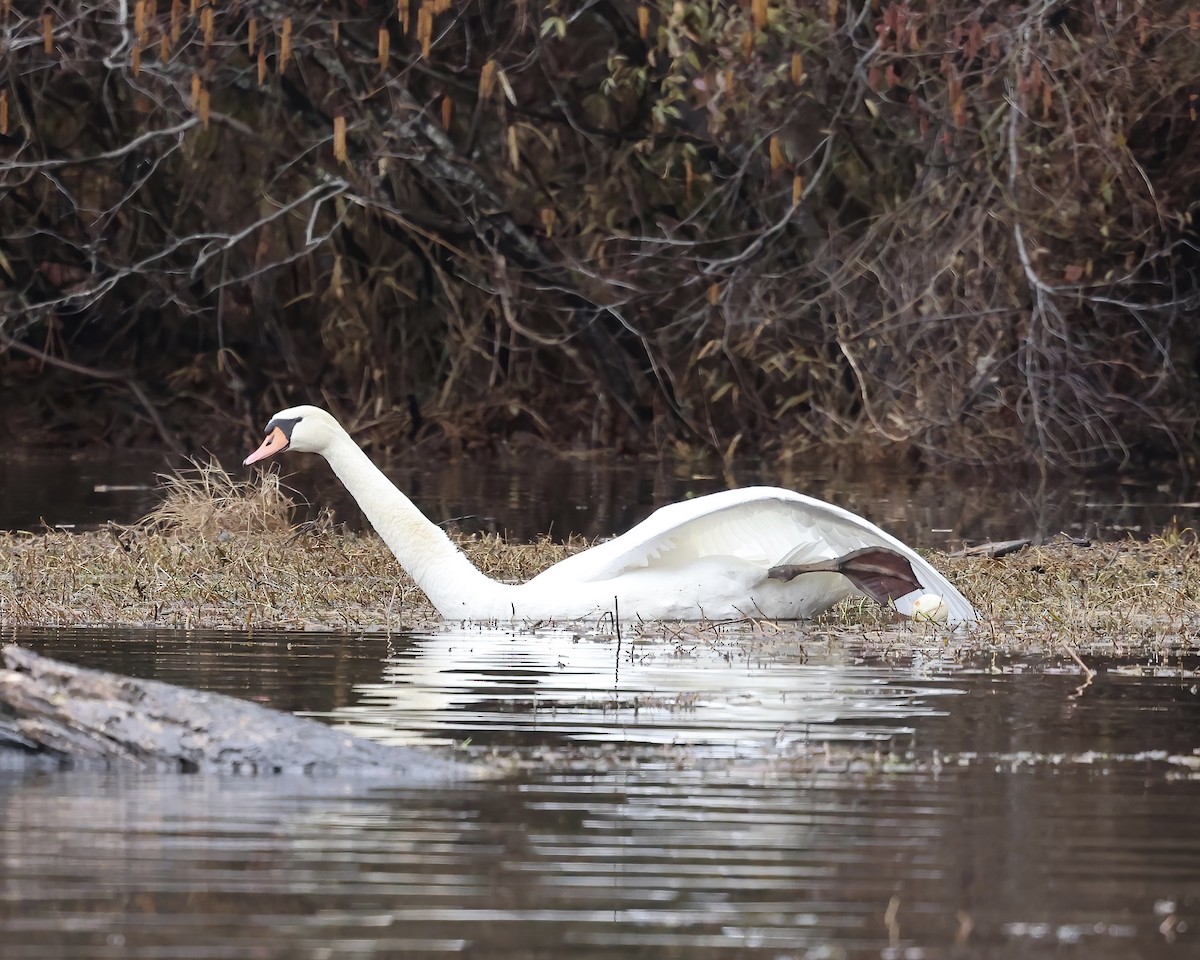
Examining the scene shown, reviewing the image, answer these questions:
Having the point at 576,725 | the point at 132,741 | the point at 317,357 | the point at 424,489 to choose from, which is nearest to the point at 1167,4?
the point at 424,489

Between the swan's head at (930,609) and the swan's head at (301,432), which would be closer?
the swan's head at (930,609)

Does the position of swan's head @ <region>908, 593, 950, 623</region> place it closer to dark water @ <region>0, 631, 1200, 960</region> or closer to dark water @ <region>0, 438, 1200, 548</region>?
dark water @ <region>0, 631, 1200, 960</region>

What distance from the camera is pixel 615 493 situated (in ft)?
51.0

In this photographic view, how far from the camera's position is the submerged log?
5043 millimetres

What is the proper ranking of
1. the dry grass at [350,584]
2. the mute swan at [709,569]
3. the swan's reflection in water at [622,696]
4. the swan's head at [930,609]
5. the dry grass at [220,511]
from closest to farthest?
1. the swan's reflection in water at [622,696]
2. the dry grass at [350,584]
3. the mute swan at [709,569]
4. the swan's head at [930,609]
5. the dry grass at [220,511]

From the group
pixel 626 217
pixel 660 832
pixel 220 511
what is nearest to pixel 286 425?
pixel 220 511

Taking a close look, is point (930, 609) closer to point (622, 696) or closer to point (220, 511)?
point (622, 696)

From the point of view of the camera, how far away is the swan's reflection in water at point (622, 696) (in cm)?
572

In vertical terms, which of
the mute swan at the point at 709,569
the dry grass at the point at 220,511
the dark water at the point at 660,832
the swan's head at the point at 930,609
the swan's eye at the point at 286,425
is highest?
the swan's eye at the point at 286,425

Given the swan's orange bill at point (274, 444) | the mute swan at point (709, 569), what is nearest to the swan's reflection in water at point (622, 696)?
the mute swan at point (709, 569)

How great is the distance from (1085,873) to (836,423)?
13.6m

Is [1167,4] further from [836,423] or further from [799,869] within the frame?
[799,869]

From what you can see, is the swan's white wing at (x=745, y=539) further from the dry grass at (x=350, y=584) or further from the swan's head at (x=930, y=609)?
the dry grass at (x=350, y=584)

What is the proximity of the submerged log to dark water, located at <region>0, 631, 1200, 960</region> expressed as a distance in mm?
114
